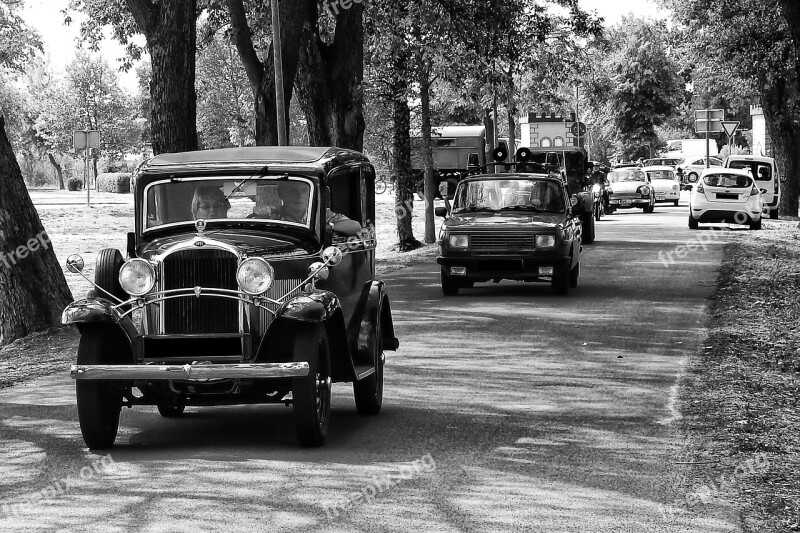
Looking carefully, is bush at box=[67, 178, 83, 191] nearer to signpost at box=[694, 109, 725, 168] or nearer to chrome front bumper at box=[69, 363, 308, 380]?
signpost at box=[694, 109, 725, 168]

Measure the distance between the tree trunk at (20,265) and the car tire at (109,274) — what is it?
7.63 m

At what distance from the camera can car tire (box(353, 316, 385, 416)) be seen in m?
10.1

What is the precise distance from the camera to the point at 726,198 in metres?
38.3

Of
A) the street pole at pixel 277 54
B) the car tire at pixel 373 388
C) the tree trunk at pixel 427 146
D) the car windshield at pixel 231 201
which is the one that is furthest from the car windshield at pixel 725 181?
the car windshield at pixel 231 201

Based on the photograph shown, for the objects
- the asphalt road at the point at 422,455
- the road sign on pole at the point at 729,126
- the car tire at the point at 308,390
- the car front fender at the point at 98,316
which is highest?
the road sign on pole at the point at 729,126

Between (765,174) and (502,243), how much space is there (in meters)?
27.7

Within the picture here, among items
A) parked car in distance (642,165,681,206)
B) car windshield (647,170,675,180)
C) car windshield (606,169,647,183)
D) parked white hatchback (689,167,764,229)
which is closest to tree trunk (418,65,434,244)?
parked white hatchback (689,167,764,229)

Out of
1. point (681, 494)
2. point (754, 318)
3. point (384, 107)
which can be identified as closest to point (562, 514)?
point (681, 494)

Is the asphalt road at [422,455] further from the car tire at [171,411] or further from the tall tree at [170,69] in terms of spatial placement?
the tall tree at [170,69]

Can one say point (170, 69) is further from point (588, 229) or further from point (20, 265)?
point (588, 229)

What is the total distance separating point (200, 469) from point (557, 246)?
12.0 meters

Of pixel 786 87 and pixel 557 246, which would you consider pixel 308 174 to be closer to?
pixel 557 246

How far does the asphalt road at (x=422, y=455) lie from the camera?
22.9 feet

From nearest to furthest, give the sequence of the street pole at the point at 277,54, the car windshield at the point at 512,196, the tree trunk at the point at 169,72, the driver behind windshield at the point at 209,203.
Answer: the driver behind windshield at the point at 209,203 < the tree trunk at the point at 169,72 < the car windshield at the point at 512,196 < the street pole at the point at 277,54
